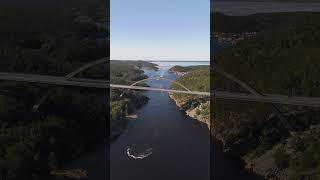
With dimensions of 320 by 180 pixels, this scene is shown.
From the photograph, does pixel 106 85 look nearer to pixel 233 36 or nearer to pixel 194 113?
pixel 233 36

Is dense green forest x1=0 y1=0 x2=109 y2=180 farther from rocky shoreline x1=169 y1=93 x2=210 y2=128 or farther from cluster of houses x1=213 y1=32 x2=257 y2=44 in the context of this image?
rocky shoreline x1=169 y1=93 x2=210 y2=128

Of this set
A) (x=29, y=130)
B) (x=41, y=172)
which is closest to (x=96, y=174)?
(x=41, y=172)

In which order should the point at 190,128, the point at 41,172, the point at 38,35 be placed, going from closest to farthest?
the point at 41,172
the point at 38,35
the point at 190,128

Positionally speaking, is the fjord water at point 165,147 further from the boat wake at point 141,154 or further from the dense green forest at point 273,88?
the dense green forest at point 273,88

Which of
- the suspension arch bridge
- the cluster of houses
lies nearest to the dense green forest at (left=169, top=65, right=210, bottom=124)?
the cluster of houses

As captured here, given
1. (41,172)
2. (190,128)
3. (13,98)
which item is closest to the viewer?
(41,172)

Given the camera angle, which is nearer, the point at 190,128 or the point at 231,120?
the point at 231,120

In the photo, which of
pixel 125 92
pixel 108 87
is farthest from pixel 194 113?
pixel 108 87

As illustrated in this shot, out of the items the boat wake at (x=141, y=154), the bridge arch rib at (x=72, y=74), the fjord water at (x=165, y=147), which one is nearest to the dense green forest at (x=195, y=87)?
the fjord water at (x=165, y=147)

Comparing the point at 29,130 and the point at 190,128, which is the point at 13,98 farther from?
the point at 190,128
